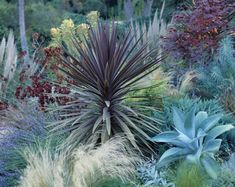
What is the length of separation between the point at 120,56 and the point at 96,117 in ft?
2.60

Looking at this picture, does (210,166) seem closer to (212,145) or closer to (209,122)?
(212,145)

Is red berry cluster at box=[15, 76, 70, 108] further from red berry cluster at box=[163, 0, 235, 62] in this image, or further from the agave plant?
red berry cluster at box=[163, 0, 235, 62]

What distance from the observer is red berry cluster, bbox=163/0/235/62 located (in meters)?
8.91

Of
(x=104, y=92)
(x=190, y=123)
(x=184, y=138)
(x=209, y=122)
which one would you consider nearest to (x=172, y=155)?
(x=184, y=138)

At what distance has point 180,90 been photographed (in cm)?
699

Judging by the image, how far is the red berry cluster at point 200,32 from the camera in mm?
8906

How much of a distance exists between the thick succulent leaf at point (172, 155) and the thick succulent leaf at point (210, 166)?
0.27m

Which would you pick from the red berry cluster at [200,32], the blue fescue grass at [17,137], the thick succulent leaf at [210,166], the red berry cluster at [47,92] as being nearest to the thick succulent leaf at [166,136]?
the thick succulent leaf at [210,166]

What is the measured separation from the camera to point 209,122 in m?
4.74

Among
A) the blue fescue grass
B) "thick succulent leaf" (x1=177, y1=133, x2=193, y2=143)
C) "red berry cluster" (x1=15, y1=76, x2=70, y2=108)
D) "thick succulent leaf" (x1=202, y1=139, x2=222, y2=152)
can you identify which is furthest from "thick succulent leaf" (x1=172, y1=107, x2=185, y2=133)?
"red berry cluster" (x1=15, y1=76, x2=70, y2=108)

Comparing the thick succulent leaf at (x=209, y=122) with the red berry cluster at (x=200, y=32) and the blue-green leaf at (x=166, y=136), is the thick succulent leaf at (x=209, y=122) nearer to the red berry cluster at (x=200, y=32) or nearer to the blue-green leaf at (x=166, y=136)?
the blue-green leaf at (x=166, y=136)

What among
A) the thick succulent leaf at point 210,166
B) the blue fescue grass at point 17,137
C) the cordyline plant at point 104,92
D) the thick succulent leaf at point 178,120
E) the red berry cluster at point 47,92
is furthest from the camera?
the red berry cluster at point 47,92

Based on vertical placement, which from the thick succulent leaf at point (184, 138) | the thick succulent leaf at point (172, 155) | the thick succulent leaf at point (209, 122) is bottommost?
the thick succulent leaf at point (172, 155)

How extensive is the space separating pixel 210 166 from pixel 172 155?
465 millimetres
